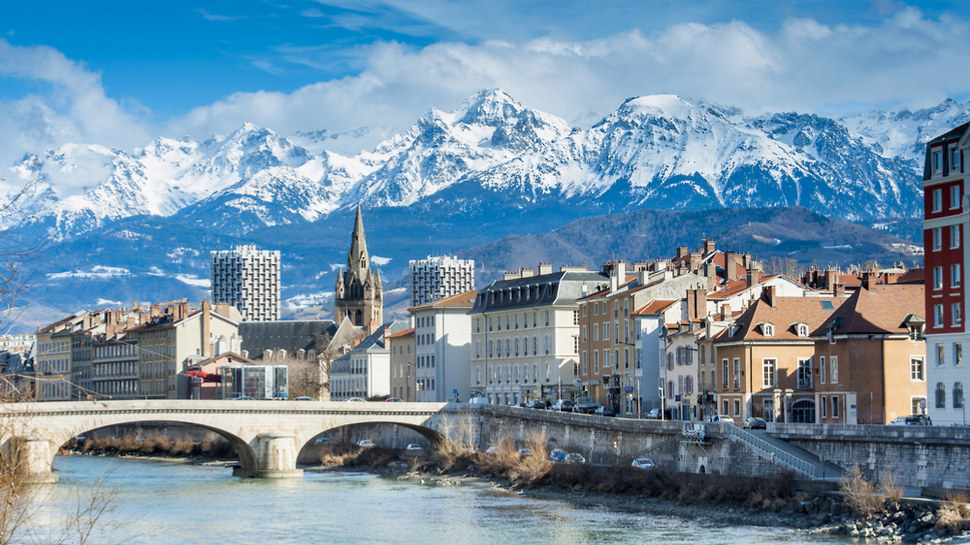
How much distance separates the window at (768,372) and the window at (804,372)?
1.43 metres

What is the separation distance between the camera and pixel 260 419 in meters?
98.2

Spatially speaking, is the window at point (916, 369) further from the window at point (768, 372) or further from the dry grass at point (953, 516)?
the dry grass at point (953, 516)

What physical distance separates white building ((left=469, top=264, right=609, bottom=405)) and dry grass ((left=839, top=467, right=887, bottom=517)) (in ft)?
197

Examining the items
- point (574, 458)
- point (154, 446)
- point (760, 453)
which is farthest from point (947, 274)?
point (154, 446)

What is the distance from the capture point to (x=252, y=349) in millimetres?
191500

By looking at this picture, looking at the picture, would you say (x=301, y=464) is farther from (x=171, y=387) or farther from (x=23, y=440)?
(x=23, y=440)

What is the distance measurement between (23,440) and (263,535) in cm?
4378

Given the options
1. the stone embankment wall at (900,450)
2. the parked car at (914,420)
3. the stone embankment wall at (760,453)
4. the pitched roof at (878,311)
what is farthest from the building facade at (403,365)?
the stone embankment wall at (900,450)

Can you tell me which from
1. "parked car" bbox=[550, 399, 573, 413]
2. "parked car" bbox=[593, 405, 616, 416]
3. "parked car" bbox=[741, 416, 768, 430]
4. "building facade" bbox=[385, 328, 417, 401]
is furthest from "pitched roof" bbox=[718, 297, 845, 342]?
"building facade" bbox=[385, 328, 417, 401]

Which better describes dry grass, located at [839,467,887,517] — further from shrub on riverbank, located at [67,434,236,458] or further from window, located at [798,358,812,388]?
shrub on riverbank, located at [67,434,236,458]

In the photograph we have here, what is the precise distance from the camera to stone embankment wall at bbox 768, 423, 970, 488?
186 feet

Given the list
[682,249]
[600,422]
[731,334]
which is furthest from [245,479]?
[682,249]

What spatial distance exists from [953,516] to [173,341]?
130 metres

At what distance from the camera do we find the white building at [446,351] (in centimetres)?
13400
